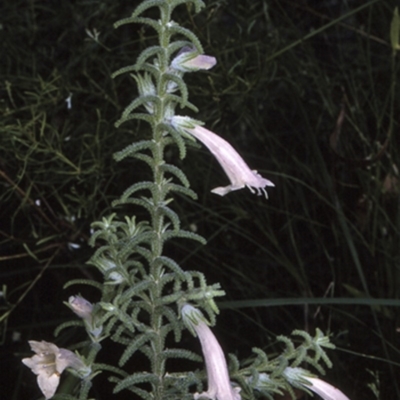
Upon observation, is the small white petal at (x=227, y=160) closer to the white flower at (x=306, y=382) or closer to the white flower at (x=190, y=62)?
the white flower at (x=190, y=62)

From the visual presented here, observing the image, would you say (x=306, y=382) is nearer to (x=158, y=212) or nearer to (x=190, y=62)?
(x=158, y=212)

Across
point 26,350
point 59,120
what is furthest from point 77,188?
point 26,350

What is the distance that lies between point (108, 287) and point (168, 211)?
0.40 ft

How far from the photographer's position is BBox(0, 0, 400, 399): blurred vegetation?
1.58 meters

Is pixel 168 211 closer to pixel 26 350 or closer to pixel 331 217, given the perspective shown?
pixel 26 350

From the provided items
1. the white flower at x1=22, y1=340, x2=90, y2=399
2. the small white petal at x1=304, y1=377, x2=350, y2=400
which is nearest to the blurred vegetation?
the small white petal at x1=304, y1=377, x2=350, y2=400

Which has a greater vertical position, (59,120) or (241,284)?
(59,120)

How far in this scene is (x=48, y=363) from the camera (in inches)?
34.4

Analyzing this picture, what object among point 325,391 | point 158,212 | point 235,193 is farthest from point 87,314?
point 235,193

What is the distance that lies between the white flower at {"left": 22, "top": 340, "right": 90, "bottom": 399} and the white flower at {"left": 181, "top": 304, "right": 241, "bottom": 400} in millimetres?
131

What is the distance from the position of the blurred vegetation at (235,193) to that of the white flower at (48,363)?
610 millimetres

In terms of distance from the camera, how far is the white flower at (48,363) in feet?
2.76

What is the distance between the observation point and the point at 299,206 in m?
1.94

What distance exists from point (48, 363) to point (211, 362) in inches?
6.8
